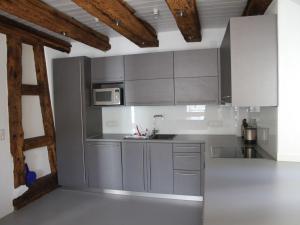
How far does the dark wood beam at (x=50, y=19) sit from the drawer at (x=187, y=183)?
228cm

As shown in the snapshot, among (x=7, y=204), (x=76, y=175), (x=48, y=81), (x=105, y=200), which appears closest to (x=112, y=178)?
(x=105, y=200)

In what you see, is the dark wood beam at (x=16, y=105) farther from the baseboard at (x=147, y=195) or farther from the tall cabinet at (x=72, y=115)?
the baseboard at (x=147, y=195)

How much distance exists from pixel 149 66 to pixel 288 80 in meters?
1.97

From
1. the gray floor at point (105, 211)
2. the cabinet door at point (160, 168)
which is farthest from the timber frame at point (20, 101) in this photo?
the cabinet door at point (160, 168)

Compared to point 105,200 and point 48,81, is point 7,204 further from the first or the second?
point 48,81

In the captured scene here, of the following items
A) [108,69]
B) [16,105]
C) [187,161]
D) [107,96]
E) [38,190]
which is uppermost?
[108,69]

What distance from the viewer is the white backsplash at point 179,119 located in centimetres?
358

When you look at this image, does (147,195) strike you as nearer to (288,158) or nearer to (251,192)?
(288,158)

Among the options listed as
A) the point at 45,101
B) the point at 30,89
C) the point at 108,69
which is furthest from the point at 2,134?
the point at 108,69

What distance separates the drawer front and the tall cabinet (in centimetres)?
140

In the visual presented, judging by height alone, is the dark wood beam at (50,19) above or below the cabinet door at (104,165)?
above

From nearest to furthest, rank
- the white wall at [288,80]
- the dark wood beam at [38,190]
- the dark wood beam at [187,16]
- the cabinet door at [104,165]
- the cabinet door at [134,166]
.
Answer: the white wall at [288,80] < the dark wood beam at [187,16] < the dark wood beam at [38,190] < the cabinet door at [134,166] < the cabinet door at [104,165]

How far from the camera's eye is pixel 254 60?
2.09 meters

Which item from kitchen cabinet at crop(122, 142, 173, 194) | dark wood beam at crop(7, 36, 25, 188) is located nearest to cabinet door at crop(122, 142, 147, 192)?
kitchen cabinet at crop(122, 142, 173, 194)
